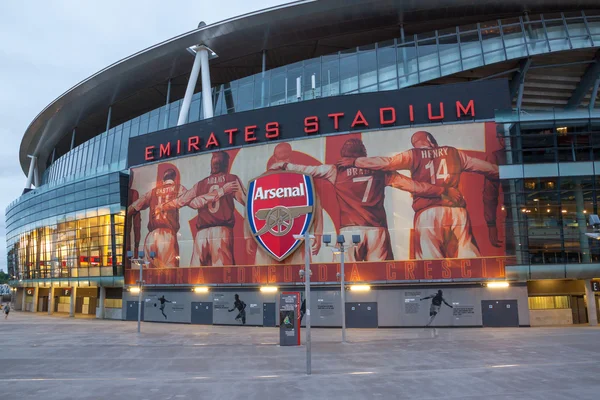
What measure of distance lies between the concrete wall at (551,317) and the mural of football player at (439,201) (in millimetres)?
6922

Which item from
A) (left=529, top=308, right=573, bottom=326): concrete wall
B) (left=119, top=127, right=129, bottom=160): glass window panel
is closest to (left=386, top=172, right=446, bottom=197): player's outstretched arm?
(left=529, top=308, right=573, bottom=326): concrete wall

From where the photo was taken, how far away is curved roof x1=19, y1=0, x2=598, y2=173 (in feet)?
141

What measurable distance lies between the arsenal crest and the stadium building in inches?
4.7

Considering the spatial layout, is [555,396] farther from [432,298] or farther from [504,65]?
[504,65]

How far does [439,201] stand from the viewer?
1393 inches

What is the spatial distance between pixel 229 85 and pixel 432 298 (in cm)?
2939

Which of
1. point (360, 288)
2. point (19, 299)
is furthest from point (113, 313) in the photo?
point (19, 299)

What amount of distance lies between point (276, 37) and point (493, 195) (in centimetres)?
2535

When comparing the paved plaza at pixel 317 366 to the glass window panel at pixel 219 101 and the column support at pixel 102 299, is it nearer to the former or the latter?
the column support at pixel 102 299

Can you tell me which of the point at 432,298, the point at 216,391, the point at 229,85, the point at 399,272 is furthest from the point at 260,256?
the point at 216,391

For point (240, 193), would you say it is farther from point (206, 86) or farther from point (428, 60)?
point (428, 60)

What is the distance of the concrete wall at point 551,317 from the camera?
35812 millimetres

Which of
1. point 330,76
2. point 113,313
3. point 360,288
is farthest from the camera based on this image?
point 113,313

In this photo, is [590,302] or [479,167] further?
[479,167]
